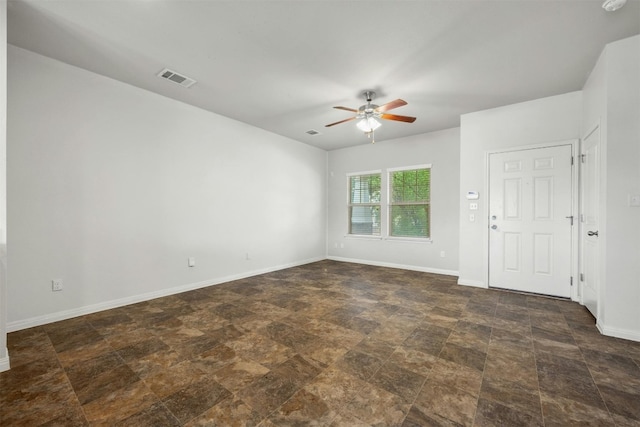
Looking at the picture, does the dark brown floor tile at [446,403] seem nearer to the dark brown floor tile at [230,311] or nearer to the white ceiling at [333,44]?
the dark brown floor tile at [230,311]

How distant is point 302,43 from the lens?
2.69m

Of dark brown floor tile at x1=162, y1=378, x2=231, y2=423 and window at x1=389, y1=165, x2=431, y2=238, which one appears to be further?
window at x1=389, y1=165, x2=431, y2=238

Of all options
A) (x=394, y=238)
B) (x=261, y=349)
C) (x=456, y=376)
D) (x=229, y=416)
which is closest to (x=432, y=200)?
(x=394, y=238)

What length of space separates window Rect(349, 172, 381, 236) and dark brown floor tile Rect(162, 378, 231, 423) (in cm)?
503

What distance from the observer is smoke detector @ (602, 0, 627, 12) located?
209 cm

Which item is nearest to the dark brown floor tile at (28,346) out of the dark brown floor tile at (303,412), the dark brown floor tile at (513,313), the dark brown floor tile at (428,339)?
the dark brown floor tile at (303,412)

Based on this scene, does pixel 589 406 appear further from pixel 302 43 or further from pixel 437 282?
pixel 302 43

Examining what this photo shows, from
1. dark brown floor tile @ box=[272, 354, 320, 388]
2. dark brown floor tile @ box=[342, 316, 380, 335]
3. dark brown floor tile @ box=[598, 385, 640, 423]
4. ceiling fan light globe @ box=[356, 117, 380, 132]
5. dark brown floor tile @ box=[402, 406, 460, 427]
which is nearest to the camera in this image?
dark brown floor tile @ box=[402, 406, 460, 427]

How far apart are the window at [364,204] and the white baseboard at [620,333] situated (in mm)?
4017

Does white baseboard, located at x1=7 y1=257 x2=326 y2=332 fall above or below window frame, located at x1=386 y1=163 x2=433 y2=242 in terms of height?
below

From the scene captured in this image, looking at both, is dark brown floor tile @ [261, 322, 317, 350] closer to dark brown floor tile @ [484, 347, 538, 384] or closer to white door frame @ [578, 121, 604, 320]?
dark brown floor tile @ [484, 347, 538, 384]

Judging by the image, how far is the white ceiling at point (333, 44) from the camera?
7.37 ft

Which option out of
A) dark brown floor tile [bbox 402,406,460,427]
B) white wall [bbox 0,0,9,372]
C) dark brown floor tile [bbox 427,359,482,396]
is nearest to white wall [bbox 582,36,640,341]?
dark brown floor tile [bbox 427,359,482,396]

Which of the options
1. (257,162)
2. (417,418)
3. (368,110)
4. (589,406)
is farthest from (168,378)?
(257,162)
